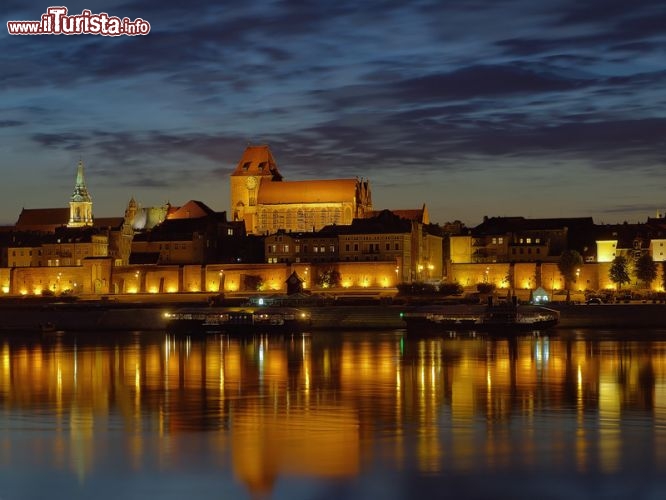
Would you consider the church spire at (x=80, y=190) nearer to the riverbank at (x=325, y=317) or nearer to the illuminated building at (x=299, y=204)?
the illuminated building at (x=299, y=204)

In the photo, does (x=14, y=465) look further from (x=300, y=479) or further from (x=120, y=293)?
(x=120, y=293)

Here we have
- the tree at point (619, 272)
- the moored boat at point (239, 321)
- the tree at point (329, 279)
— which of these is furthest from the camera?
the tree at point (329, 279)

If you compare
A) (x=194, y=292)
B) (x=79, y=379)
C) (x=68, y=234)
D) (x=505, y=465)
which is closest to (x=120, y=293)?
(x=194, y=292)

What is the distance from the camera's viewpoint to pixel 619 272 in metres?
88.8

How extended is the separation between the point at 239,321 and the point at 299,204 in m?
60.5

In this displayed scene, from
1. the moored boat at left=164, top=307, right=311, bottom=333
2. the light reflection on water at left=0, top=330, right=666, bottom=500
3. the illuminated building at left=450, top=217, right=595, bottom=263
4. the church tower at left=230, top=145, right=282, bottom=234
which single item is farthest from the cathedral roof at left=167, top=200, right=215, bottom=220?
the light reflection on water at left=0, top=330, right=666, bottom=500

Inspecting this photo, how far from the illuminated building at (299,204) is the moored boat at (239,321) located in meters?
55.8

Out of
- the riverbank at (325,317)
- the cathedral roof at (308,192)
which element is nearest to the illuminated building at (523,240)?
the cathedral roof at (308,192)

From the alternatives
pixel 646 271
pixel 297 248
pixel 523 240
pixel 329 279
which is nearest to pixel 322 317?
pixel 329 279

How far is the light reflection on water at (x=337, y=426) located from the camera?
18.8 m

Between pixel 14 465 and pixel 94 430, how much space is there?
3.65 metres

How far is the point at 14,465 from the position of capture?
20.4 meters

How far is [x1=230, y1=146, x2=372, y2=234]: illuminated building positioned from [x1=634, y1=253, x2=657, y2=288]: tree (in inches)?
1419

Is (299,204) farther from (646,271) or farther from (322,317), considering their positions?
(322,317)
